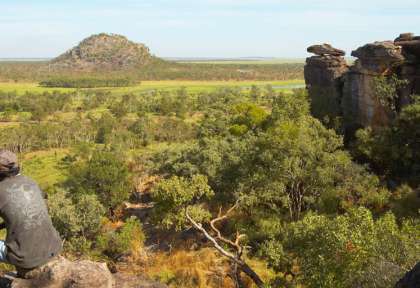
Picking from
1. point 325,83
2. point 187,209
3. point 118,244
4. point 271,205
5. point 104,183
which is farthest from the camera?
point 325,83

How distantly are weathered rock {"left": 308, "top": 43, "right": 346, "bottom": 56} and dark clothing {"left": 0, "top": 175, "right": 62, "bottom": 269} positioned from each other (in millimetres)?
43406

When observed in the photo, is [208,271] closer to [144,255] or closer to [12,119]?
[144,255]

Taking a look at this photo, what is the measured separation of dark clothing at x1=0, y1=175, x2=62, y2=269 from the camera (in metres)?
5.43

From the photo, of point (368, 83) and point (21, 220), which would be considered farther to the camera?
point (368, 83)

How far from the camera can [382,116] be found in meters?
34.3

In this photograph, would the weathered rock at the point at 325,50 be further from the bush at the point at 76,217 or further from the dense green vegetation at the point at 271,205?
the bush at the point at 76,217

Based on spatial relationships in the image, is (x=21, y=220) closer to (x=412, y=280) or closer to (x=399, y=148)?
(x=412, y=280)

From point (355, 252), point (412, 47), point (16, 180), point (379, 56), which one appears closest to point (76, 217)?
point (355, 252)

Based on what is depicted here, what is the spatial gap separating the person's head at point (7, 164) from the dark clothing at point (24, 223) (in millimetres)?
68

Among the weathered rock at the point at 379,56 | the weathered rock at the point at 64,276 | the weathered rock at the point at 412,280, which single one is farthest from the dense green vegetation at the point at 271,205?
the weathered rock at the point at 64,276

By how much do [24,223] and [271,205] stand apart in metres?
18.3

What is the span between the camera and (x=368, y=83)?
3512cm

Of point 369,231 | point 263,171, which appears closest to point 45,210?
point 369,231

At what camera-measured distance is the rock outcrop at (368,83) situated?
108 ft
